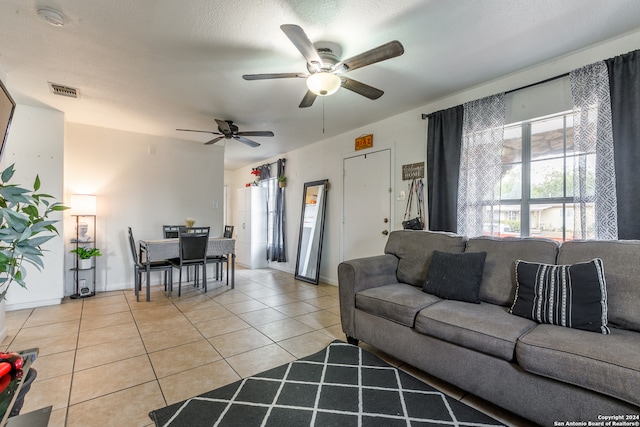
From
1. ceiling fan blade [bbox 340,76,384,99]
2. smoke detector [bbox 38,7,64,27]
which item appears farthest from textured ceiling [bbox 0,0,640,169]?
ceiling fan blade [bbox 340,76,384,99]

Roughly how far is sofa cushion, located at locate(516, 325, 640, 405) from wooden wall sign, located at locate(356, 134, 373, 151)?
3.11m

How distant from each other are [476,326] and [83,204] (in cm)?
493

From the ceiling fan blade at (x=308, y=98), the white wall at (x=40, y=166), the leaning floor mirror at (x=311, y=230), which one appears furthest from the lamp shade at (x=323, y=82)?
the white wall at (x=40, y=166)

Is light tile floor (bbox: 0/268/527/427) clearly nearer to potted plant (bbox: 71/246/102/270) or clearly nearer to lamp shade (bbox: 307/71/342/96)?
potted plant (bbox: 71/246/102/270)

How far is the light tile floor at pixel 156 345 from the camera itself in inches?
72.1

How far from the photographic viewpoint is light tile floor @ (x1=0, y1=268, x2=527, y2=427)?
183 centimetres

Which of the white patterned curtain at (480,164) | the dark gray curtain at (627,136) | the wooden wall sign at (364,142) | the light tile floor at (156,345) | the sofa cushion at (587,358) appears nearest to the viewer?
the sofa cushion at (587,358)

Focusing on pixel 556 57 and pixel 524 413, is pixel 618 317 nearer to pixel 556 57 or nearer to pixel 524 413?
pixel 524 413

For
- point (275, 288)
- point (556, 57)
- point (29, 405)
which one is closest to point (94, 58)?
point (29, 405)

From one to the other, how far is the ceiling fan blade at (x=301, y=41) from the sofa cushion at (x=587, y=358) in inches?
83.8

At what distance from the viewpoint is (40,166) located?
3.63m

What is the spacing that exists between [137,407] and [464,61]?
3.55m

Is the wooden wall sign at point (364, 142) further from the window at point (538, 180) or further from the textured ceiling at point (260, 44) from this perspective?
the window at point (538, 180)

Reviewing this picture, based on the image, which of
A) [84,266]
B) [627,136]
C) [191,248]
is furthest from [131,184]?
[627,136]
